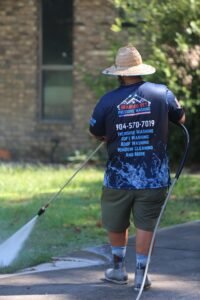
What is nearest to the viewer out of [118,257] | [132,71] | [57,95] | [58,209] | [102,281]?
[132,71]

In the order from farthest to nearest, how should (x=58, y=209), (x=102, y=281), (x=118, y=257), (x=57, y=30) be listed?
(x=57, y=30) → (x=58, y=209) → (x=102, y=281) → (x=118, y=257)

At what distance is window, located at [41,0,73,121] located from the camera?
49.2 feet

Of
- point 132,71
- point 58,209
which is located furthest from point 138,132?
point 58,209

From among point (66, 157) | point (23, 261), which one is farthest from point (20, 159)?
point (23, 261)

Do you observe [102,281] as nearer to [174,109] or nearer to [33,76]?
[174,109]

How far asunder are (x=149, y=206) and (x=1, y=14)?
10.1 m

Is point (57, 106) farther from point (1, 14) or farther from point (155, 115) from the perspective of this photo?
point (155, 115)

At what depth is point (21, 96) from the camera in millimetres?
15266

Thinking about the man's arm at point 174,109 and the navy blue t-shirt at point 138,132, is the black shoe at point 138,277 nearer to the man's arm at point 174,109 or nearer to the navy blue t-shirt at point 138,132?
the navy blue t-shirt at point 138,132

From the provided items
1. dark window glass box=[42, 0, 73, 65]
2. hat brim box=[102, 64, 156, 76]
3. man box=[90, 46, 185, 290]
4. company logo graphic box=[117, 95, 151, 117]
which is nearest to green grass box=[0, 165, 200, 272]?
man box=[90, 46, 185, 290]

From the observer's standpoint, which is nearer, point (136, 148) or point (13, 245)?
point (136, 148)

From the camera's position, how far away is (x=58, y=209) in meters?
9.55

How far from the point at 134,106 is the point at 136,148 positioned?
12.5 inches

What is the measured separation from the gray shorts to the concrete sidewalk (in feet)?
1.70
